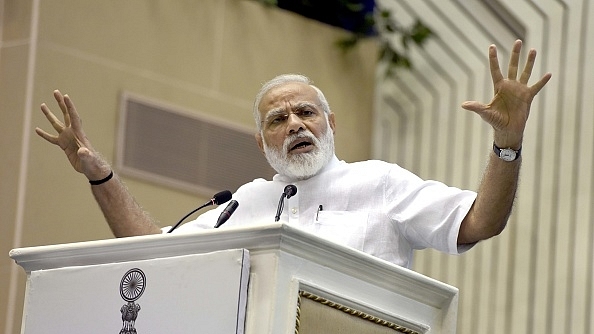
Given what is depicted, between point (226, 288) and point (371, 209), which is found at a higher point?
point (371, 209)

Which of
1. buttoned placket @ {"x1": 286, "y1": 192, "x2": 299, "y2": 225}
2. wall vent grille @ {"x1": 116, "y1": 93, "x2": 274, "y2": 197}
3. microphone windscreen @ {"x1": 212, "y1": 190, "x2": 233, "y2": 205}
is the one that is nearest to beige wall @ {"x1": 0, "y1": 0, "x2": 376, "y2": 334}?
wall vent grille @ {"x1": 116, "y1": 93, "x2": 274, "y2": 197}

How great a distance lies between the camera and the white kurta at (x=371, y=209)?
3773 millimetres

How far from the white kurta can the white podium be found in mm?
435

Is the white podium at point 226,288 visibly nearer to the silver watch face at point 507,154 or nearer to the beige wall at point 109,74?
the silver watch face at point 507,154

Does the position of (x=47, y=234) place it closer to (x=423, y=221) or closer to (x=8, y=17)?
(x=8, y=17)

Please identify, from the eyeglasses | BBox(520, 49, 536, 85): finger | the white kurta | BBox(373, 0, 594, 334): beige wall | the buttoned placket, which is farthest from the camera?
BBox(373, 0, 594, 334): beige wall

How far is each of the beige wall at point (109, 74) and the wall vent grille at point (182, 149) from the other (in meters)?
0.06

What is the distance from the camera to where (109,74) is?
6512 mm

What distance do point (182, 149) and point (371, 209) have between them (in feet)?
9.56

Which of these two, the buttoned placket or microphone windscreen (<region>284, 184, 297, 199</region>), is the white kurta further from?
microphone windscreen (<region>284, 184, 297, 199</region>)

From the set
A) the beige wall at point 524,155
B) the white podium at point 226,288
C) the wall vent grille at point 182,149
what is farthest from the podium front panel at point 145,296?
the beige wall at point 524,155

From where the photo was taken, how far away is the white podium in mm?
2928

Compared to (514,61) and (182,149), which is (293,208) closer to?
(514,61)

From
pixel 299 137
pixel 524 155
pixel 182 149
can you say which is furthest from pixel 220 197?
pixel 524 155
